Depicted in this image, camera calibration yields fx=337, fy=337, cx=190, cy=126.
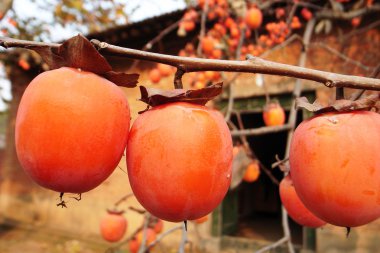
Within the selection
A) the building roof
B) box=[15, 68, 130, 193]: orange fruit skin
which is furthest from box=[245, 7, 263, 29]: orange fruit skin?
box=[15, 68, 130, 193]: orange fruit skin

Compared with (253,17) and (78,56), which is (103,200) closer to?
(253,17)

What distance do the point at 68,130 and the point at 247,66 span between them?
39cm

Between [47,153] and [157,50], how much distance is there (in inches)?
160

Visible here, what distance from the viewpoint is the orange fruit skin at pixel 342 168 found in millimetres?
671

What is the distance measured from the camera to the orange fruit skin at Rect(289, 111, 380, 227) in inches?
26.4

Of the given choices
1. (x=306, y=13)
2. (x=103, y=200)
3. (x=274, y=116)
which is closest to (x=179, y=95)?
(x=274, y=116)

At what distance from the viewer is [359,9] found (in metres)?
3.13

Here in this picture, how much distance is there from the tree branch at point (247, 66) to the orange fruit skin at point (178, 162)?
0.32 ft

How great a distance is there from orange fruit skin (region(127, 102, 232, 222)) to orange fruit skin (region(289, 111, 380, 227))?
0.18 metres

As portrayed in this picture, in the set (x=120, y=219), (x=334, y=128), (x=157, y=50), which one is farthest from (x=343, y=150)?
(x=157, y=50)

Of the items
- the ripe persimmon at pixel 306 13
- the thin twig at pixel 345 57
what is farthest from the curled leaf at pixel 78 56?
the ripe persimmon at pixel 306 13

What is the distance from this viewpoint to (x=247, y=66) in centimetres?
71

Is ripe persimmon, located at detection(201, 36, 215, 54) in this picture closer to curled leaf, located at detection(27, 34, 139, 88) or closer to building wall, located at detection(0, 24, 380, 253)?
building wall, located at detection(0, 24, 380, 253)

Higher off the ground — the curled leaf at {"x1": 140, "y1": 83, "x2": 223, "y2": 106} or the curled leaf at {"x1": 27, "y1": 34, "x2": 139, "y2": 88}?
the curled leaf at {"x1": 27, "y1": 34, "x2": 139, "y2": 88}
